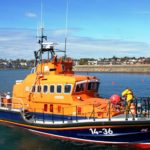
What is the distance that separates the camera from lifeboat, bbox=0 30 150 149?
1505 centimetres

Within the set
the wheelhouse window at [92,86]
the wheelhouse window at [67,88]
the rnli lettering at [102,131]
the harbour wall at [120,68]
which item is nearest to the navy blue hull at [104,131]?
the rnli lettering at [102,131]

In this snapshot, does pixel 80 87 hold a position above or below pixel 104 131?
above

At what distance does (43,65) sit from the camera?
18719 mm

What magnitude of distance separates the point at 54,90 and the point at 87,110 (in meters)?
2.12

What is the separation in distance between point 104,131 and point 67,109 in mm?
2383

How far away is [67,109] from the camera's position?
17.0 metres

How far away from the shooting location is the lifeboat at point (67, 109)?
15047mm

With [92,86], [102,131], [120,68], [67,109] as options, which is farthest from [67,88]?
[120,68]

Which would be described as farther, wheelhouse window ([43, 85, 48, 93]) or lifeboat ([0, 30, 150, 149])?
wheelhouse window ([43, 85, 48, 93])

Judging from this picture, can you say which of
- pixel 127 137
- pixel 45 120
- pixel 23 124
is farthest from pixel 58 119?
pixel 127 137

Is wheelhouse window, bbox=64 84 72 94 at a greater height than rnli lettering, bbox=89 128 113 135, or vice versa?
wheelhouse window, bbox=64 84 72 94

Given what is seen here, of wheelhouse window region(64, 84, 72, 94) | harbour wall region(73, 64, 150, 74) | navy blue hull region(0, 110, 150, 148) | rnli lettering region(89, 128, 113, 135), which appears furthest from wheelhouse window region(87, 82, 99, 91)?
harbour wall region(73, 64, 150, 74)

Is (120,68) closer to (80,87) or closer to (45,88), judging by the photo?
(45,88)

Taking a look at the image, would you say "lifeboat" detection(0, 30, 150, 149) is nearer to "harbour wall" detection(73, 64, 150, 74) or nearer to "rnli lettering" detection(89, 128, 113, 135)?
"rnli lettering" detection(89, 128, 113, 135)
